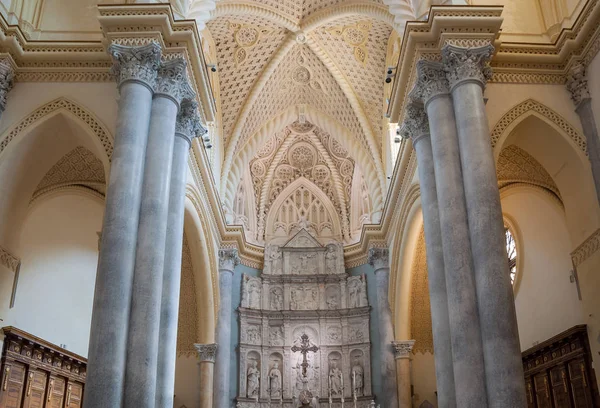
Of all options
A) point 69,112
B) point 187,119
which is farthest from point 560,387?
point 69,112

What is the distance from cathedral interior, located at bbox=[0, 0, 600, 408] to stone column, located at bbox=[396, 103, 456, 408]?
0.14 ft

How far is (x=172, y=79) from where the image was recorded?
12.1 m

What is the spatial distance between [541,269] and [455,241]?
6624 millimetres

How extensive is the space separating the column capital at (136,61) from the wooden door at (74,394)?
838 centimetres

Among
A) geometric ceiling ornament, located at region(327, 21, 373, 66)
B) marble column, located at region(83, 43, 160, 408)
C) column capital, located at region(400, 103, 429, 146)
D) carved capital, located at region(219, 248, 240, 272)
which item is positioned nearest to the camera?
marble column, located at region(83, 43, 160, 408)

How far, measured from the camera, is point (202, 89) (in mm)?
13711

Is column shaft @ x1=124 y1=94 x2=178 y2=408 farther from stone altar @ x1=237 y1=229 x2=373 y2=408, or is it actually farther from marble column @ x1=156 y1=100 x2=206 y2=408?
stone altar @ x1=237 y1=229 x2=373 y2=408

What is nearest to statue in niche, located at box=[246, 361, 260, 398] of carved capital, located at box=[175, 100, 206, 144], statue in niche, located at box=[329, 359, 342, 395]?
statue in niche, located at box=[329, 359, 342, 395]

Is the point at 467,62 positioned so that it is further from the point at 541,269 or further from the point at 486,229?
the point at 541,269

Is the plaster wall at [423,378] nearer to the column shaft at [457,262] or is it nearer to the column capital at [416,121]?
the column capital at [416,121]

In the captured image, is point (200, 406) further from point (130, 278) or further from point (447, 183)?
point (447, 183)

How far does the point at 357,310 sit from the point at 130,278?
1473 cm

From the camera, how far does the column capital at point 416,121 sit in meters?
13.0

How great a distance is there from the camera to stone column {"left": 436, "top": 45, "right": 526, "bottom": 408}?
30.9 feet
